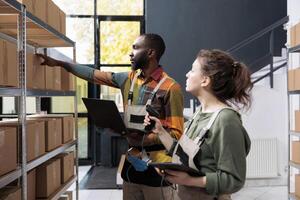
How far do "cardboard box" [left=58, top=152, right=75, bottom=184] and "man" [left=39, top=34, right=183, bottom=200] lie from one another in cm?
108

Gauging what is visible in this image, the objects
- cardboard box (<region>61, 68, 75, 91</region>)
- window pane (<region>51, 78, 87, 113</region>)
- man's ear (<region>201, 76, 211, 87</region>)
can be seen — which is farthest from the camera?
window pane (<region>51, 78, 87, 113</region>)

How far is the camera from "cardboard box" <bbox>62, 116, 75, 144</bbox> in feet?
10.3

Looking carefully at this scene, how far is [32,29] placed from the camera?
2.60 m

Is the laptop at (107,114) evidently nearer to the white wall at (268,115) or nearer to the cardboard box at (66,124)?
the cardboard box at (66,124)

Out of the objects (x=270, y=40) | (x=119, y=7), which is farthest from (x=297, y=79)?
(x=119, y=7)

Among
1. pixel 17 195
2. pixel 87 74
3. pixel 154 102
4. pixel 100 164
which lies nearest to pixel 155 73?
pixel 154 102

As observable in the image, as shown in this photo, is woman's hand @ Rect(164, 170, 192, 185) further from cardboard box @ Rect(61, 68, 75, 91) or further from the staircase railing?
the staircase railing

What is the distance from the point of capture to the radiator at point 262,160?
5230mm

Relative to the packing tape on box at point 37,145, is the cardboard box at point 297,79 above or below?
above

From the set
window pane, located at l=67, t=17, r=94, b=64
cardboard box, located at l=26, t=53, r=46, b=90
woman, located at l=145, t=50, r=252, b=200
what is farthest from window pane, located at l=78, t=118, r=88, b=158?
woman, located at l=145, t=50, r=252, b=200

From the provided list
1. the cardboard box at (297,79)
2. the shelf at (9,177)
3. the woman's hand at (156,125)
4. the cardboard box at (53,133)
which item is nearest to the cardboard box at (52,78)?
the cardboard box at (53,133)

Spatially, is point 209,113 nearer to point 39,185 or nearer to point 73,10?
point 39,185

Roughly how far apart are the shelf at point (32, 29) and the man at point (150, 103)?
0.68 metres

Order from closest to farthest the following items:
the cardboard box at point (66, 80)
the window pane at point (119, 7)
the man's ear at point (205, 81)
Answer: the man's ear at point (205, 81), the cardboard box at point (66, 80), the window pane at point (119, 7)
